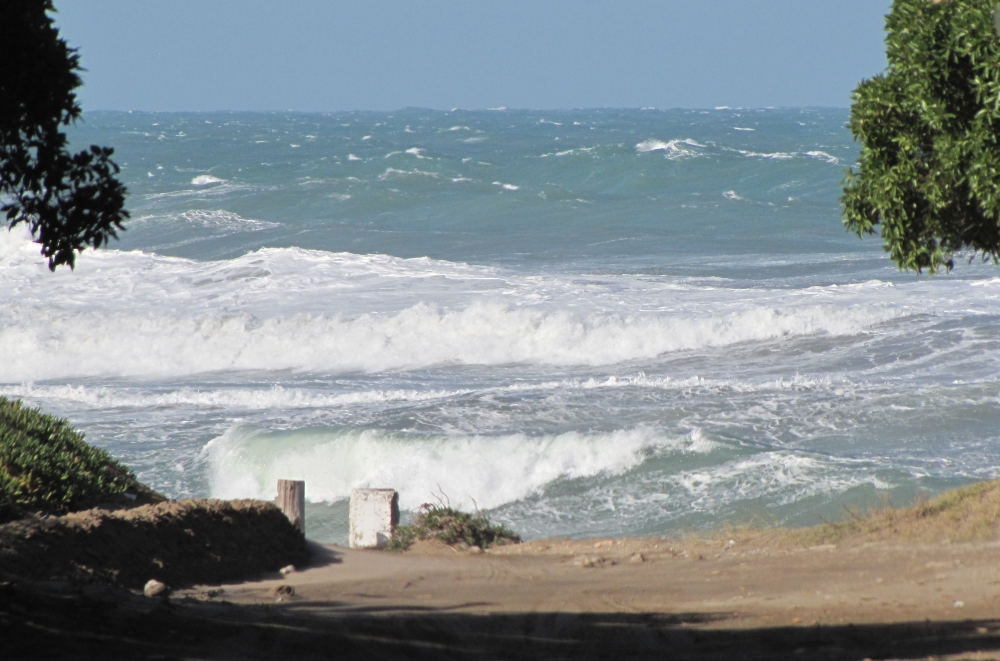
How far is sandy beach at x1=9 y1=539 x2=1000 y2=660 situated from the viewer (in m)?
5.58

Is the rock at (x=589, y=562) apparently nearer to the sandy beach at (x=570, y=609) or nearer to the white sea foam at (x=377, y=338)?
the sandy beach at (x=570, y=609)

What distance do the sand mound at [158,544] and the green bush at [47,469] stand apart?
40 cm

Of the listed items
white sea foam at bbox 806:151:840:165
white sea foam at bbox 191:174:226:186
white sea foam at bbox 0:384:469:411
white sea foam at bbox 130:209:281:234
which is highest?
white sea foam at bbox 806:151:840:165

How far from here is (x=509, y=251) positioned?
38.0 meters

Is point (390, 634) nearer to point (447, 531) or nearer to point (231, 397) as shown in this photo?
point (447, 531)

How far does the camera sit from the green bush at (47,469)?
780 cm

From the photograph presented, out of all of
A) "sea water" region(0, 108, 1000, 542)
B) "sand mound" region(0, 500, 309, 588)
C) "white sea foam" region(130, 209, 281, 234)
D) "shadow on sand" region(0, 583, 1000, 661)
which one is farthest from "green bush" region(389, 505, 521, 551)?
"white sea foam" region(130, 209, 281, 234)

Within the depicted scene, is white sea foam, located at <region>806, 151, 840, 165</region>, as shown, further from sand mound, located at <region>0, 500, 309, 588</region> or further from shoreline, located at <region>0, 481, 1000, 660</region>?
sand mound, located at <region>0, 500, 309, 588</region>

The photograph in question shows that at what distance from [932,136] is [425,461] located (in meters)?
8.62

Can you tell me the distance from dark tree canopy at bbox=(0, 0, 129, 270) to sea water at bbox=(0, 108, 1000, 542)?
7.32 meters

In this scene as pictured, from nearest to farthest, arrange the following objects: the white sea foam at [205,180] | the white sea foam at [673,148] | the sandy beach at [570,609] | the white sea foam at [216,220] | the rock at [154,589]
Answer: the sandy beach at [570,609] < the rock at [154,589] < the white sea foam at [216,220] < the white sea foam at [205,180] < the white sea foam at [673,148]

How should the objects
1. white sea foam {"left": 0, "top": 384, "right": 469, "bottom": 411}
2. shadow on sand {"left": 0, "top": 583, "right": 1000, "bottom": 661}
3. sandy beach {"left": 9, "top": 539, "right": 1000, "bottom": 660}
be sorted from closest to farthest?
shadow on sand {"left": 0, "top": 583, "right": 1000, "bottom": 661} → sandy beach {"left": 9, "top": 539, "right": 1000, "bottom": 660} → white sea foam {"left": 0, "top": 384, "right": 469, "bottom": 411}

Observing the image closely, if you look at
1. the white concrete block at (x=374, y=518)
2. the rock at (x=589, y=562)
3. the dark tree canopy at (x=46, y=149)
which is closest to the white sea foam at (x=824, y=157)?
the white concrete block at (x=374, y=518)

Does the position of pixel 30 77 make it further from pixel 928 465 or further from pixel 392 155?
pixel 392 155
